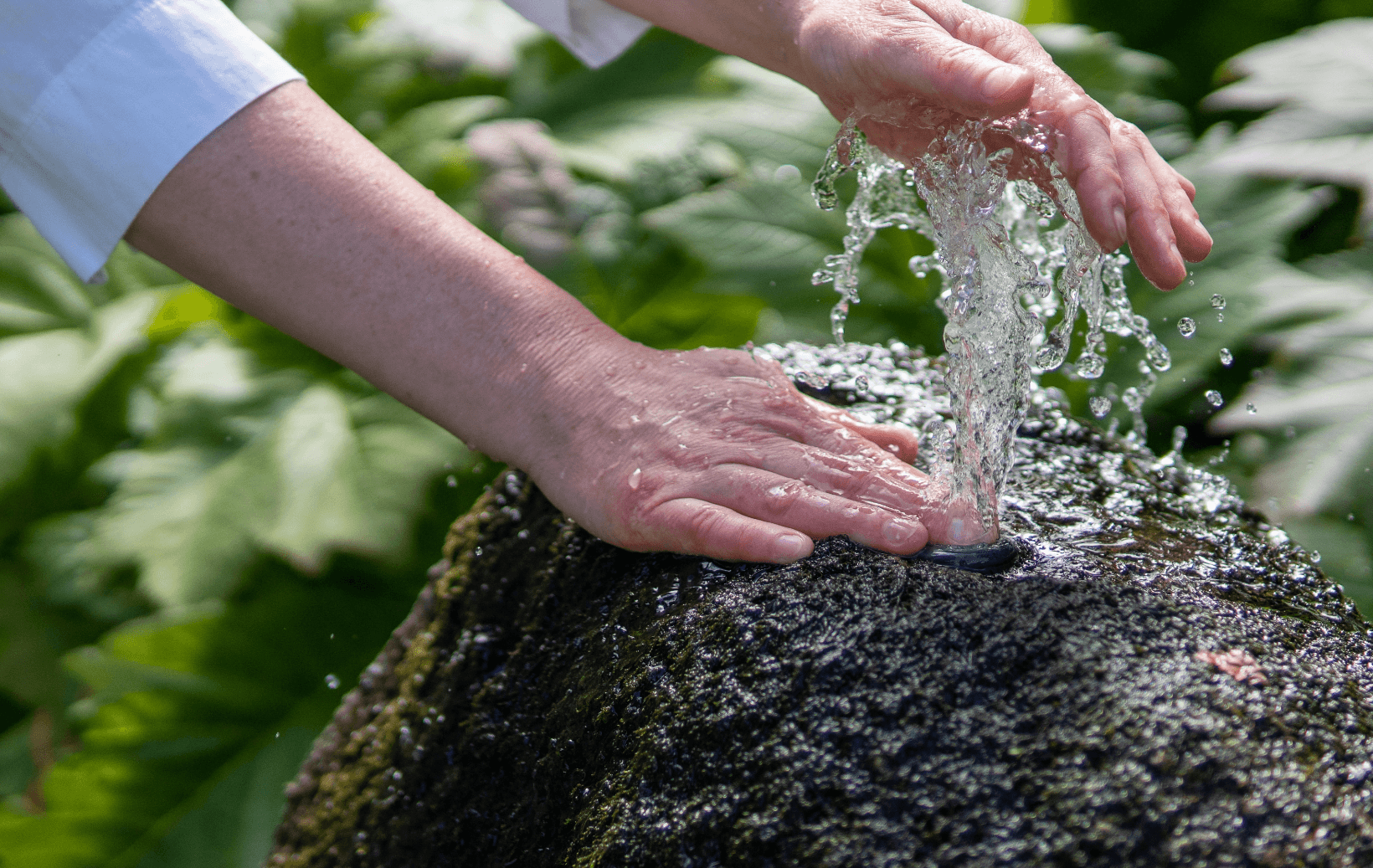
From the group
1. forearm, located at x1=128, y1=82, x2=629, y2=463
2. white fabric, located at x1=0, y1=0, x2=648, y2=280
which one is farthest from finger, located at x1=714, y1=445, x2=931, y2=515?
white fabric, located at x1=0, y1=0, x2=648, y2=280

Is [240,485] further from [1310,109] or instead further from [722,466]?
[1310,109]

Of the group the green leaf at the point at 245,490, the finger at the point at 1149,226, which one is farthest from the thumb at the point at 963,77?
the green leaf at the point at 245,490

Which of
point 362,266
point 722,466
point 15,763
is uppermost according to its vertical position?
point 362,266

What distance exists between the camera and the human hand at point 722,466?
3.43 feet

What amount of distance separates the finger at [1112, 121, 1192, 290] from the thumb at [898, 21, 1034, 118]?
13 cm

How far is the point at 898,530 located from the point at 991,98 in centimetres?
45

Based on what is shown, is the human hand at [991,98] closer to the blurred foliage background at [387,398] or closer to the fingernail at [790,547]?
the fingernail at [790,547]

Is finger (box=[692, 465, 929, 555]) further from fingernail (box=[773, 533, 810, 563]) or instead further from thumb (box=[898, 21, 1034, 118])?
thumb (box=[898, 21, 1034, 118])

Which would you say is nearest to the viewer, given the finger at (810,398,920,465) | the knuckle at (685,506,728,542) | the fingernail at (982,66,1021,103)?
the fingernail at (982,66,1021,103)

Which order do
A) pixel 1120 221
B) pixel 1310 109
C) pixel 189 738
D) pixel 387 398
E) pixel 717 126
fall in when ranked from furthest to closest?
1. pixel 717 126
2. pixel 387 398
3. pixel 1310 109
4. pixel 189 738
5. pixel 1120 221

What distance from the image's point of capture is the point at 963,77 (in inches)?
37.8

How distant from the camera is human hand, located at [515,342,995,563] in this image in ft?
3.43

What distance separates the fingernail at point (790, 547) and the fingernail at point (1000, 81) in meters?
0.49

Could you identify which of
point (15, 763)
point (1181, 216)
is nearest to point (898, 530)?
point (1181, 216)
